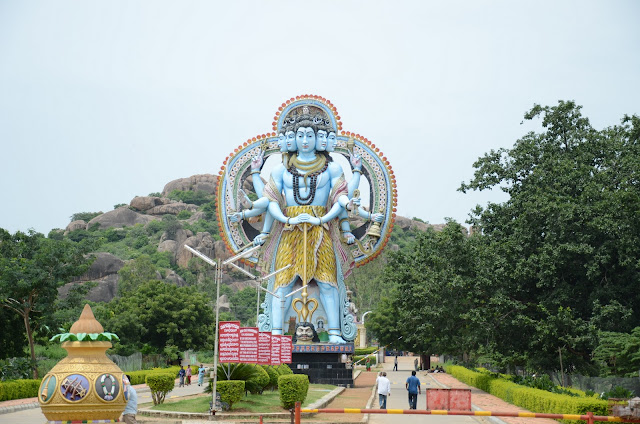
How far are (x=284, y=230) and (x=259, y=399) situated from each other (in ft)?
46.8

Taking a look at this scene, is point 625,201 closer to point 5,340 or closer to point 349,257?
point 349,257

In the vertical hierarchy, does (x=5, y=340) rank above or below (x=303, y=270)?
below

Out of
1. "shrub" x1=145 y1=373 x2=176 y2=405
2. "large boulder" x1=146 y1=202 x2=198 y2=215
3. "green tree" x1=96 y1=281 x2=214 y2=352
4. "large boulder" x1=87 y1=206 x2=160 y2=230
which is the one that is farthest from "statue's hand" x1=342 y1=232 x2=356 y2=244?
"large boulder" x1=146 y1=202 x2=198 y2=215

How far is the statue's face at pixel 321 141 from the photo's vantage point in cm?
3856

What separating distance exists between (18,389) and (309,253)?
14.4m

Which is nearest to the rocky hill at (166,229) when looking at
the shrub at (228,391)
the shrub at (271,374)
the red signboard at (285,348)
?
the red signboard at (285,348)

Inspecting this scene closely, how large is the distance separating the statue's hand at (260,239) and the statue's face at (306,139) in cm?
435

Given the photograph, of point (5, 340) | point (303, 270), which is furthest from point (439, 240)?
point (5, 340)

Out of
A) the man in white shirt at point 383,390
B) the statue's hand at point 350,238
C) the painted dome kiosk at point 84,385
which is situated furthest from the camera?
the statue's hand at point 350,238

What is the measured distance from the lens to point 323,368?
121 ft

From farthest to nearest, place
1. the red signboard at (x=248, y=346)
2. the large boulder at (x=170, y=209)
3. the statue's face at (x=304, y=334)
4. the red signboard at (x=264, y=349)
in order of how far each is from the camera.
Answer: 1. the large boulder at (x=170, y=209)
2. the statue's face at (x=304, y=334)
3. the red signboard at (x=264, y=349)
4. the red signboard at (x=248, y=346)

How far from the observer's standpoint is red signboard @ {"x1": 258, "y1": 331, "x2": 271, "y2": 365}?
75.6 ft

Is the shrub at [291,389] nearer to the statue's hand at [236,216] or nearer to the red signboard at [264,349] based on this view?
the red signboard at [264,349]

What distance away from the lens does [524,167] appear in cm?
3419
